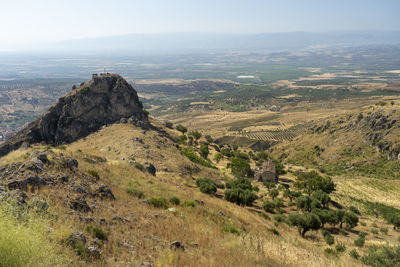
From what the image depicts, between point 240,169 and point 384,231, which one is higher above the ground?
point 384,231

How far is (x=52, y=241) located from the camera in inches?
253

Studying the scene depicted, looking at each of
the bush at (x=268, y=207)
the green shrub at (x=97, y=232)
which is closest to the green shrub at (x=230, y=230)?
the green shrub at (x=97, y=232)

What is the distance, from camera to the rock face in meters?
44.1

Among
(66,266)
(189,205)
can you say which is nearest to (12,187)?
(66,266)

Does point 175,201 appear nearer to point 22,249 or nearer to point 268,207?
point 22,249

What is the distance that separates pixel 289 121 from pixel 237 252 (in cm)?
A: 12679

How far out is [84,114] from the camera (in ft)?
154

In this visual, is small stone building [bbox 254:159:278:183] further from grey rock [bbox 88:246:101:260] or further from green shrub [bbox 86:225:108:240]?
grey rock [bbox 88:246:101:260]

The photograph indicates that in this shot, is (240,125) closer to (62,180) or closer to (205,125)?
(205,125)

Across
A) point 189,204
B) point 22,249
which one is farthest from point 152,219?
point 22,249

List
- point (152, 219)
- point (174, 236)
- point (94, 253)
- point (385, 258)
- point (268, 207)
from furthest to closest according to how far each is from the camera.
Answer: point (268, 207), point (152, 219), point (385, 258), point (174, 236), point (94, 253)

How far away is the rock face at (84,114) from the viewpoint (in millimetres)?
44062

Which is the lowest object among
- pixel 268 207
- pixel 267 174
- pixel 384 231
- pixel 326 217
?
pixel 267 174

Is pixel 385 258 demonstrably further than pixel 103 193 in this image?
No
